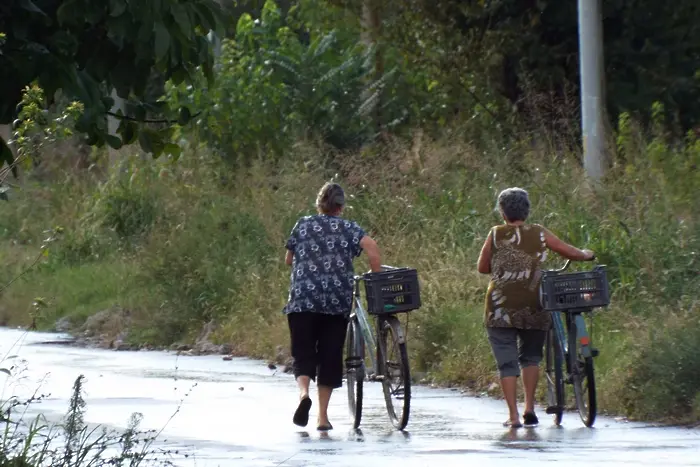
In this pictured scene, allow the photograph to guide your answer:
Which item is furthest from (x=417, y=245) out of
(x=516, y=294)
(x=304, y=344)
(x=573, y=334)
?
(x=573, y=334)

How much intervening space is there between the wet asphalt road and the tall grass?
2.52ft

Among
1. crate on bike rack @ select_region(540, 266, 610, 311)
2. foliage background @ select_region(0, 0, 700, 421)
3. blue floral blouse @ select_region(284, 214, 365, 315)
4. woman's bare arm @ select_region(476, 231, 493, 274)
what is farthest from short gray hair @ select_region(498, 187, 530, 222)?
foliage background @ select_region(0, 0, 700, 421)

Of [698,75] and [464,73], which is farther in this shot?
[464,73]

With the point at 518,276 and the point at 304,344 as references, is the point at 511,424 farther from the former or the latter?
the point at 304,344

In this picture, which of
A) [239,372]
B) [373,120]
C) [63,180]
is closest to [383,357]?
[239,372]

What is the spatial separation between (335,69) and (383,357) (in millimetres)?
13254

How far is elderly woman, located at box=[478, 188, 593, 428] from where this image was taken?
11.7 m

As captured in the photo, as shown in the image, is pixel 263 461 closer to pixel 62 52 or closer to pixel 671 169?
pixel 62 52

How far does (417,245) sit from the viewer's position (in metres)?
18.6

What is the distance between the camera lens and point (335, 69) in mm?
24922

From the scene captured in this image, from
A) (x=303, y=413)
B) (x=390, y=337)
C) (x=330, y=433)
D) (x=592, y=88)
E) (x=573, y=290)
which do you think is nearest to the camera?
(x=573, y=290)

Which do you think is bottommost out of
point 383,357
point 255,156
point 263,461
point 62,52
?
point 263,461

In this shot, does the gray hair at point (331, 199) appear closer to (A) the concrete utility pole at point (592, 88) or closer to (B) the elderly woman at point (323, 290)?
(B) the elderly woman at point (323, 290)

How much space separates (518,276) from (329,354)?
58.8 inches
